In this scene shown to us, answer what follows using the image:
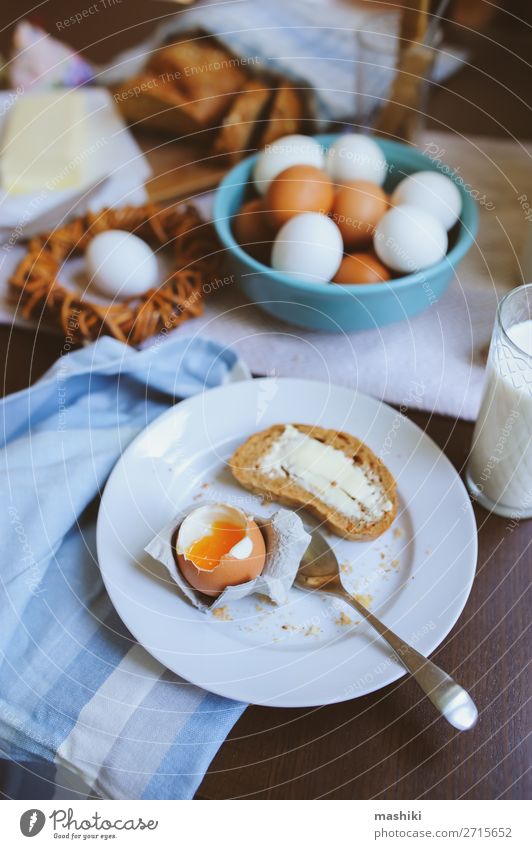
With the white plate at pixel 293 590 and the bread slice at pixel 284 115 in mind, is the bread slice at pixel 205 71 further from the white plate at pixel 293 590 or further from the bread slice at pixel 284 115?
the white plate at pixel 293 590

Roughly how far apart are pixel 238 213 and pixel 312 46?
0.44m

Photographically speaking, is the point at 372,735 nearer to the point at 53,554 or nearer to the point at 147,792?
the point at 147,792

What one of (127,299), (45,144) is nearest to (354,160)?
(127,299)

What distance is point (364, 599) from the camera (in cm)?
56

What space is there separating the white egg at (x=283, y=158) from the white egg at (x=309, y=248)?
4.2 inches

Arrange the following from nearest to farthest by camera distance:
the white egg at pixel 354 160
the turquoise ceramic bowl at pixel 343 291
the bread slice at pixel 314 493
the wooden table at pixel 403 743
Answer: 1. the wooden table at pixel 403 743
2. the bread slice at pixel 314 493
3. the turquoise ceramic bowl at pixel 343 291
4. the white egg at pixel 354 160

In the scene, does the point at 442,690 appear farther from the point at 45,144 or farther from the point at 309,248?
the point at 45,144

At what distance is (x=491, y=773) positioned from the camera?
1.59ft

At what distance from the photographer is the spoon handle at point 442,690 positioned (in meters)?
0.48

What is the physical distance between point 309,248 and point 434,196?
0.54ft

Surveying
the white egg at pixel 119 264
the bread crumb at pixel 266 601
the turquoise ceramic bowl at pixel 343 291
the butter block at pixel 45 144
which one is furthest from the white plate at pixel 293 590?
the butter block at pixel 45 144

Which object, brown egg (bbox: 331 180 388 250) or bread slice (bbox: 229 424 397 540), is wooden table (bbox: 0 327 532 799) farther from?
brown egg (bbox: 331 180 388 250)

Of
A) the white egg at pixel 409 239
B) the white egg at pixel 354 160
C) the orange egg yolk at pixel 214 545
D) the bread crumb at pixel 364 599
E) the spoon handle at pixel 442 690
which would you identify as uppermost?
the white egg at pixel 354 160
